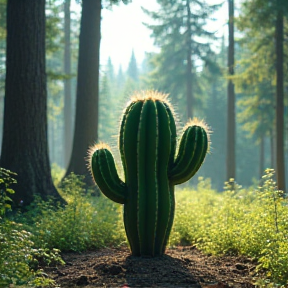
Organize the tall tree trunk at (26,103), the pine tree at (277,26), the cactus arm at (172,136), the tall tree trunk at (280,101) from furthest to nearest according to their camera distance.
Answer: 1. the tall tree trunk at (280,101)
2. the pine tree at (277,26)
3. the tall tree trunk at (26,103)
4. the cactus arm at (172,136)

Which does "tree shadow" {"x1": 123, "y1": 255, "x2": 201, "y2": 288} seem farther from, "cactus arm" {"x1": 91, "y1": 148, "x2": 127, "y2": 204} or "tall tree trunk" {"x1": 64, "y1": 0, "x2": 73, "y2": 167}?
"tall tree trunk" {"x1": 64, "y1": 0, "x2": 73, "y2": 167}

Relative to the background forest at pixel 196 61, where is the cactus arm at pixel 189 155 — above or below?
below

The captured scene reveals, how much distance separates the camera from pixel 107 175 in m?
5.68

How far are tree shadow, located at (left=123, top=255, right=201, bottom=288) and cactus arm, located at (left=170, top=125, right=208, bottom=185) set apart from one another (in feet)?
3.24

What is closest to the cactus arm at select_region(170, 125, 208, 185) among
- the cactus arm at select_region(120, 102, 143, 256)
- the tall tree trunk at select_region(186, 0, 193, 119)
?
the cactus arm at select_region(120, 102, 143, 256)

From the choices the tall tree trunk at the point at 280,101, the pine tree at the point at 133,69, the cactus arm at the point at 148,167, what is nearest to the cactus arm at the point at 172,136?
the cactus arm at the point at 148,167

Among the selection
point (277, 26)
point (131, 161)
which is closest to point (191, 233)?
point (131, 161)

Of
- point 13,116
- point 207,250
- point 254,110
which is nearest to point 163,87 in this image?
point 254,110

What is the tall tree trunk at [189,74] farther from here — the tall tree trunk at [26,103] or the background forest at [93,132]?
the tall tree trunk at [26,103]

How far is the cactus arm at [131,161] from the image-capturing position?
5.62 metres

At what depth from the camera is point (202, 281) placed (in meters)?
4.89

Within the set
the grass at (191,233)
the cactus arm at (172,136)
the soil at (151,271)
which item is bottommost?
the soil at (151,271)

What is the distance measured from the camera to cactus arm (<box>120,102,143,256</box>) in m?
5.62

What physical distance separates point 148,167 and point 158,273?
4.01 feet
